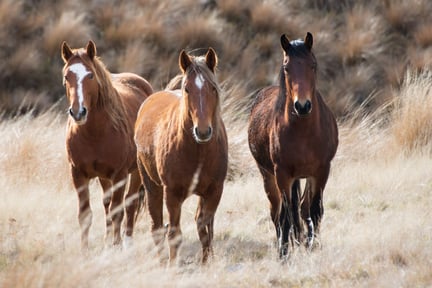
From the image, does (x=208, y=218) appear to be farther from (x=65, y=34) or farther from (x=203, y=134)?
(x=65, y=34)

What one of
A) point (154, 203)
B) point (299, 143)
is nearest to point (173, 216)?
point (154, 203)

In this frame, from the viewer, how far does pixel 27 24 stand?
1565 centimetres

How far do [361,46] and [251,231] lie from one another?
28.1 feet

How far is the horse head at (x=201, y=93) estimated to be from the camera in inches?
234

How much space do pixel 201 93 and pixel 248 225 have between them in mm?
2439

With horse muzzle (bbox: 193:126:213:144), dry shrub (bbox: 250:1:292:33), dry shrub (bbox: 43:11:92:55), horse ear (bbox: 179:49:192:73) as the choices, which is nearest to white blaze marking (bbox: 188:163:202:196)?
horse muzzle (bbox: 193:126:213:144)

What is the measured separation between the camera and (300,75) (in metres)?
6.54

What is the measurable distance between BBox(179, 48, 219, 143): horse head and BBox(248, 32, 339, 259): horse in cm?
70

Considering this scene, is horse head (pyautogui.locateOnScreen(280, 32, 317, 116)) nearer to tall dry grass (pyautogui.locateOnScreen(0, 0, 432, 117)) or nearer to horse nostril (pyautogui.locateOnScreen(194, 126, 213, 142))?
horse nostril (pyautogui.locateOnScreen(194, 126, 213, 142))

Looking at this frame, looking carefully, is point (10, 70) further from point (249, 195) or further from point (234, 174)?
point (249, 195)

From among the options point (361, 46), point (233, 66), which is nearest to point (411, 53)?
point (361, 46)

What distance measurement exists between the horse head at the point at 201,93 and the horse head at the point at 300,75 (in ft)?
2.14

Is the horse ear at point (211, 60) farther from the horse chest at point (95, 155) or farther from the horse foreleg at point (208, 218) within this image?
the horse chest at point (95, 155)

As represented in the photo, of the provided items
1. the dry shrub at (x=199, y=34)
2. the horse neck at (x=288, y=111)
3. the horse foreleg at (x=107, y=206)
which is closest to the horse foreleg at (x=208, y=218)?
the horse neck at (x=288, y=111)
